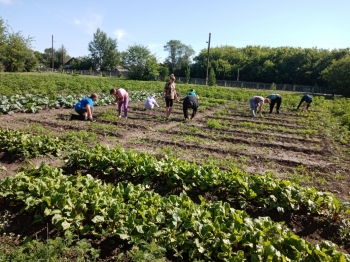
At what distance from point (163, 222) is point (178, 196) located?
1216 mm

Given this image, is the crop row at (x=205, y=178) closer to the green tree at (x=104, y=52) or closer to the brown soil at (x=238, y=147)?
the brown soil at (x=238, y=147)

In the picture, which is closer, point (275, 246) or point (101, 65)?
point (275, 246)

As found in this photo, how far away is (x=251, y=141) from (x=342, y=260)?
21.4ft

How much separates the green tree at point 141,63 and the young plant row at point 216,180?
52.7 m

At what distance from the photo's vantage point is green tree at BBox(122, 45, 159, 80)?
2245 inches

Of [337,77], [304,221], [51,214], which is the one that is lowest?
[304,221]

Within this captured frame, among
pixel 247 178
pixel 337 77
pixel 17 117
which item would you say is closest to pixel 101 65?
pixel 337 77

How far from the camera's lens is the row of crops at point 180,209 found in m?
2.91

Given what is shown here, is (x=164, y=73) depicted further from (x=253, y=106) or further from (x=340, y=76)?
(x=253, y=106)

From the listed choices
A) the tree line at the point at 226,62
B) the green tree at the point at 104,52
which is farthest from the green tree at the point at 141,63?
the green tree at the point at 104,52

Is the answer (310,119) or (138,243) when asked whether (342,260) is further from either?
(310,119)

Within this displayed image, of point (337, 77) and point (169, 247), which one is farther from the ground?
point (337, 77)

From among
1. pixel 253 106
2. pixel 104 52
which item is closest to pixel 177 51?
pixel 104 52

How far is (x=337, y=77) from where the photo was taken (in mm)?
37500
